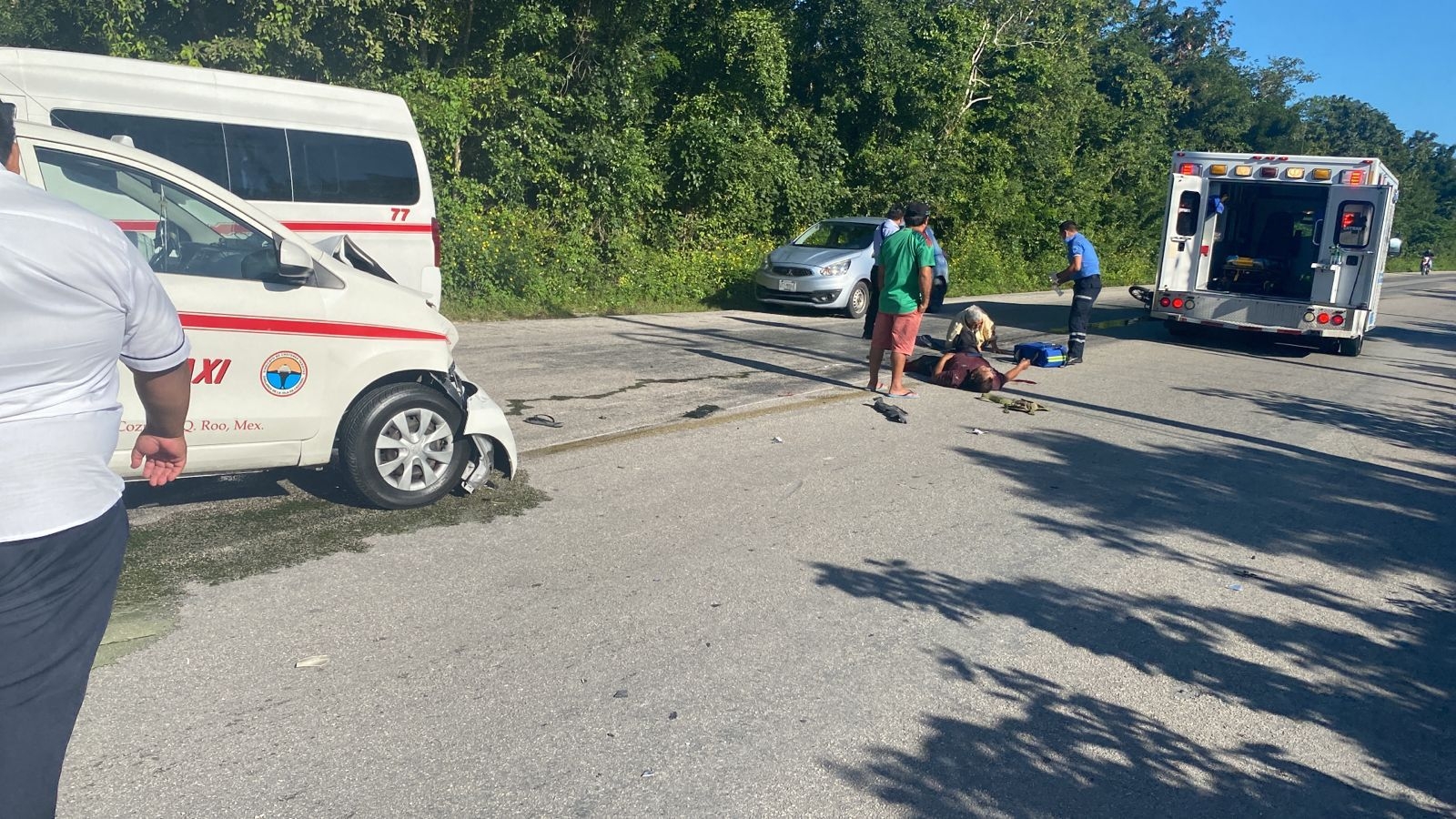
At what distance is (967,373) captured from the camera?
1134 centimetres

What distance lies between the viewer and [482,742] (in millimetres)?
3811

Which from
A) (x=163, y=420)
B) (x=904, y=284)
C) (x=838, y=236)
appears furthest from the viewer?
(x=838, y=236)

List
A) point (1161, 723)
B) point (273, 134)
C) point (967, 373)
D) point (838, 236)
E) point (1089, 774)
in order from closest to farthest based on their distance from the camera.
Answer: point (1089, 774), point (1161, 723), point (273, 134), point (967, 373), point (838, 236)

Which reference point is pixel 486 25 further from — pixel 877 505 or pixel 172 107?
pixel 877 505

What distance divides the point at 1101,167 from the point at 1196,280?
20868 mm

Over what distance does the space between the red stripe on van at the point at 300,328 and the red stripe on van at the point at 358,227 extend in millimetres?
5645

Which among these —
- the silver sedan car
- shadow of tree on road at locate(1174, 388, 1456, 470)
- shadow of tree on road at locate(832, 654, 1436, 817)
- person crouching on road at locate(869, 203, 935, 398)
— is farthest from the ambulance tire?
the silver sedan car

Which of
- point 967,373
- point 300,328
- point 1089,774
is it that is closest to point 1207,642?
point 1089,774

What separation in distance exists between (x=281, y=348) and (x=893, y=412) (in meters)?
5.47

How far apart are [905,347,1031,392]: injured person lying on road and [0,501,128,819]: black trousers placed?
31.4ft

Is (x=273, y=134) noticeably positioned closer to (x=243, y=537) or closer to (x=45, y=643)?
(x=243, y=537)

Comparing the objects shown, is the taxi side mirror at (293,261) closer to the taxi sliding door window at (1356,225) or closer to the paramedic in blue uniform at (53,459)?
the paramedic in blue uniform at (53,459)

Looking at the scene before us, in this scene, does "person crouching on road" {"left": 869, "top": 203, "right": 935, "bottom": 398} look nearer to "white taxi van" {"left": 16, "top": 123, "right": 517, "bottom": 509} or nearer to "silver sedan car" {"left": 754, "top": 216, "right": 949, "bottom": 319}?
"white taxi van" {"left": 16, "top": 123, "right": 517, "bottom": 509}

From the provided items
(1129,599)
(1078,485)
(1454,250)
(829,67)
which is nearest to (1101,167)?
(829,67)
